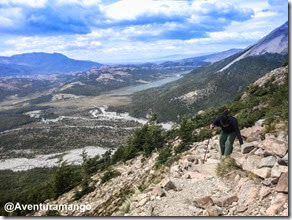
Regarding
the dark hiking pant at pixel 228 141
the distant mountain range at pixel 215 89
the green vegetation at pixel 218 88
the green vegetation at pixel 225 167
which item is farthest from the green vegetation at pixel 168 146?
the distant mountain range at pixel 215 89

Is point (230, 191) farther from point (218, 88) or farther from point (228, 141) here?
point (218, 88)

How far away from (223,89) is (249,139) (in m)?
103

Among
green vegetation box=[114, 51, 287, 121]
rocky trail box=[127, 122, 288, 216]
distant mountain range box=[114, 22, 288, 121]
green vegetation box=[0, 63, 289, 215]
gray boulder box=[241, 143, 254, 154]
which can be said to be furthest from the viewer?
distant mountain range box=[114, 22, 288, 121]

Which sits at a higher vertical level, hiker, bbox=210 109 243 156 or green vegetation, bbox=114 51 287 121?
hiker, bbox=210 109 243 156

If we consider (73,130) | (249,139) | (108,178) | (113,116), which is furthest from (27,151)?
(249,139)

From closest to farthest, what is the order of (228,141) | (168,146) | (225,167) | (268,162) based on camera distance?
(268,162) < (225,167) < (228,141) < (168,146)

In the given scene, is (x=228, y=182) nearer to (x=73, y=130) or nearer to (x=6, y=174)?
(x=6, y=174)

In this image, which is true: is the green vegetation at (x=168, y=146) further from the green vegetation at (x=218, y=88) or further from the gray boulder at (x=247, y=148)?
the green vegetation at (x=218, y=88)

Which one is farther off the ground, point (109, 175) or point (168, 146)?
point (168, 146)

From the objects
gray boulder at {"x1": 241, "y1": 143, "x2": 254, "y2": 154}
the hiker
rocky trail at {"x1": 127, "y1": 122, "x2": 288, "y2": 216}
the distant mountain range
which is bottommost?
the distant mountain range

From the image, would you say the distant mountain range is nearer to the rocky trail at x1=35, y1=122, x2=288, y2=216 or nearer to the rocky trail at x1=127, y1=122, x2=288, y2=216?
the rocky trail at x1=35, y1=122, x2=288, y2=216

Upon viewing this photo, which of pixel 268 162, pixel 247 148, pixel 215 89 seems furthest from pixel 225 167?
pixel 215 89

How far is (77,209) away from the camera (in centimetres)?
1095

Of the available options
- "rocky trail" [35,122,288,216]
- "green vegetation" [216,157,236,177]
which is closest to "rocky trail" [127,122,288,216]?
"rocky trail" [35,122,288,216]
